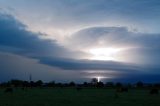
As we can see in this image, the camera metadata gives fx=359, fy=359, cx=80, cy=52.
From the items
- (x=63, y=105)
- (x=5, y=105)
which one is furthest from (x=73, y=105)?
(x=5, y=105)

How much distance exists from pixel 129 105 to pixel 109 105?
2.17 metres

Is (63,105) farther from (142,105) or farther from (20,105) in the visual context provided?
(142,105)

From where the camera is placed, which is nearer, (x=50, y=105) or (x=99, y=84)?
(x=50, y=105)

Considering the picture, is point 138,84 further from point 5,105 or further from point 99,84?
point 5,105

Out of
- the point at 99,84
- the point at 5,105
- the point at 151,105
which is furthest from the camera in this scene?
the point at 99,84

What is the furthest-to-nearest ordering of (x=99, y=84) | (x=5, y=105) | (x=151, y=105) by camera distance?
1. (x=99, y=84)
2. (x=151, y=105)
3. (x=5, y=105)

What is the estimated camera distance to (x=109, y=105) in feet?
125

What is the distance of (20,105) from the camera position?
37.0 m

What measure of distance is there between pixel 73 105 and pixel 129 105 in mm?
6033

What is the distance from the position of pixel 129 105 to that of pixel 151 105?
8.23ft

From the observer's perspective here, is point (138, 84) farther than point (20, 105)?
Yes

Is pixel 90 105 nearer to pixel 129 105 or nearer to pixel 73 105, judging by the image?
pixel 73 105

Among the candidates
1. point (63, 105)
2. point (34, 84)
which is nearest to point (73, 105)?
point (63, 105)

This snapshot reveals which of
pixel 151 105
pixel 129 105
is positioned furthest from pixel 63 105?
pixel 151 105
